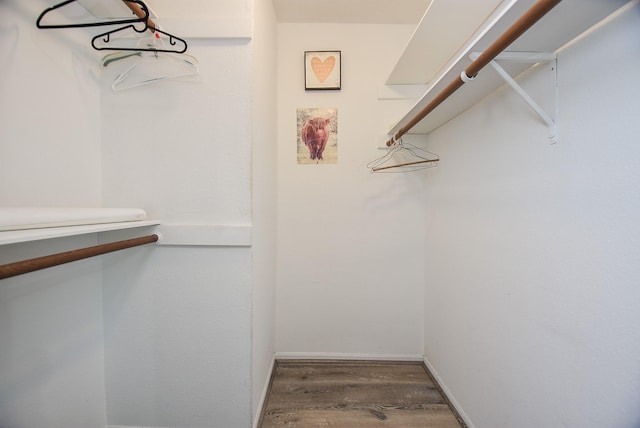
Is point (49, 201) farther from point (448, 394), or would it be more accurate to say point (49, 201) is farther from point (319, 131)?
point (448, 394)

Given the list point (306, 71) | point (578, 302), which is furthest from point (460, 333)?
point (306, 71)

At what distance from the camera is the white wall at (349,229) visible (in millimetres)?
1958

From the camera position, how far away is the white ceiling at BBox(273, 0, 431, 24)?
1743mm

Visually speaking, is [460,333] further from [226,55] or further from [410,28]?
[410,28]

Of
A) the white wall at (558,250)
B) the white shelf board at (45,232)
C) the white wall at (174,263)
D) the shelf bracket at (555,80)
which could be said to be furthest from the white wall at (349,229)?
the white shelf board at (45,232)

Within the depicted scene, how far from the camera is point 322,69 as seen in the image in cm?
193

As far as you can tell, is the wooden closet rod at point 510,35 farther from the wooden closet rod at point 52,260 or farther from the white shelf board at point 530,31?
the wooden closet rod at point 52,260

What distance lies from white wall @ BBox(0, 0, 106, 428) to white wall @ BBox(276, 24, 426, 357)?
3.66 feet

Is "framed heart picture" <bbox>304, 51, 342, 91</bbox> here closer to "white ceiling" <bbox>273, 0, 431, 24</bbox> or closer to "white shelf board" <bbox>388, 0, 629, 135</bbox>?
"white ceiling" <bbox>273, 0, 431, 24</bbox>

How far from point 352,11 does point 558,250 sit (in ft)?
6.49

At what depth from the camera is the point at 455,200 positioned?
5.09 feet

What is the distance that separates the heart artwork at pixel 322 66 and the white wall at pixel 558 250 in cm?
107

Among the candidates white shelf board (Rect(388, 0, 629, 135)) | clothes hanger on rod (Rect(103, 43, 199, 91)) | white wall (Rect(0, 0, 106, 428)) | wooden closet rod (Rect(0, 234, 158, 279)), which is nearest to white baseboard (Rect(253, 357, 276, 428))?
white wall (Rect(0, 0, 106, 428))

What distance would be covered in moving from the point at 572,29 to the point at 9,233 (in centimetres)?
171
